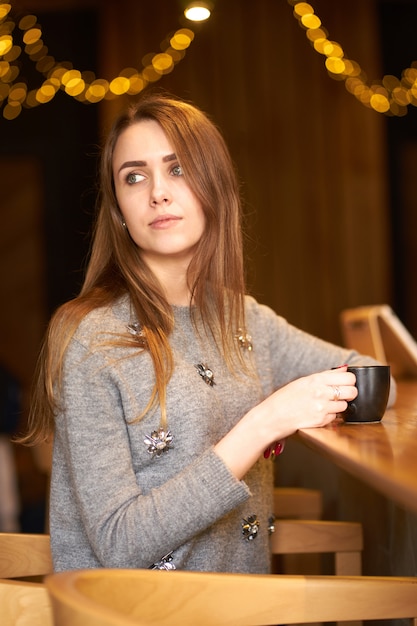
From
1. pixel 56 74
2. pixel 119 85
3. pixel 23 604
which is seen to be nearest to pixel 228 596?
pixel 23 604

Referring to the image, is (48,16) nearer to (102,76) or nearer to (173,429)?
(102,76)

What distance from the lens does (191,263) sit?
1536mm

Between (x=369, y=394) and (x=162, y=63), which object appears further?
(x=162, y=63)

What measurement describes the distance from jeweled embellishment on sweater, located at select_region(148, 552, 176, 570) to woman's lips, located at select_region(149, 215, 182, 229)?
53 cm

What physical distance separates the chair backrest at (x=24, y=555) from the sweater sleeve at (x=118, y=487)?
0.11 m

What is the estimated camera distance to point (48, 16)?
5078 millimetres

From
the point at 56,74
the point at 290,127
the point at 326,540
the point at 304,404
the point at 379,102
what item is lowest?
the point at 326,540

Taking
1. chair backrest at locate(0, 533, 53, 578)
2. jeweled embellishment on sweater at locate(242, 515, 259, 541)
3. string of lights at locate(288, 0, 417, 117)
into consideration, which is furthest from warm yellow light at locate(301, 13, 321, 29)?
chair backrest at locate(0, 533, 53, 578)

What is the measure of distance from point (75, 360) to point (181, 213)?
35 centimetres

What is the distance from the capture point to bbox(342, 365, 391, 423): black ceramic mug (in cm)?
122

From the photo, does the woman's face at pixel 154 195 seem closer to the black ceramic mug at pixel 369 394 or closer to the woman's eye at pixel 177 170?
the woman's eye at pixel 177 170

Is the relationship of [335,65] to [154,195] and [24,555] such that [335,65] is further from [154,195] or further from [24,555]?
[24,555]

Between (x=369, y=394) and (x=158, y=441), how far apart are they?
32cm

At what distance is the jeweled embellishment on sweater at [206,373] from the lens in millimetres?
1392
